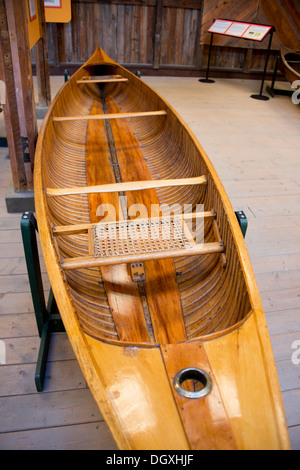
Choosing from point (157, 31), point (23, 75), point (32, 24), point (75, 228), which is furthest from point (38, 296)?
point (157, 31)

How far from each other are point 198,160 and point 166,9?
5.70 meters

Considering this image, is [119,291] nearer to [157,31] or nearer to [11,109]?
[11,109]

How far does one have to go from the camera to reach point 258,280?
97.9 inches

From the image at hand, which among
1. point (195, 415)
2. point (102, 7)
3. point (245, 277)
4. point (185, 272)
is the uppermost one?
point (102, 7)

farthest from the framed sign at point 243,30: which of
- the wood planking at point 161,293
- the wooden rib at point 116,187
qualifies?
the wooden rib at point 116,187

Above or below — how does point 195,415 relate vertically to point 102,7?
below

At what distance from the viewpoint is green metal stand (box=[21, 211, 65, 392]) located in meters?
1.67

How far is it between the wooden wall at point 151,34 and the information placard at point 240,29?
0.46 m

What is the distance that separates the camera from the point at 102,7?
6695 millimetres

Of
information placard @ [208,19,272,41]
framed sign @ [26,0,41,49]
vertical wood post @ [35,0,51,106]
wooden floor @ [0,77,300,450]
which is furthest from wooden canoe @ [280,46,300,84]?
framed sign @ [26,0,41,49]

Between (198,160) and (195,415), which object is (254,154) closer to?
(198,160)

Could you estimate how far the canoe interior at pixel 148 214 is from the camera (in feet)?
5.46

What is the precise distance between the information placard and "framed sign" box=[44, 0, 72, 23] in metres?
2.86

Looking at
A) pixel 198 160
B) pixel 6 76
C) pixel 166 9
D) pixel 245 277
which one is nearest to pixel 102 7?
pixel 166 9
